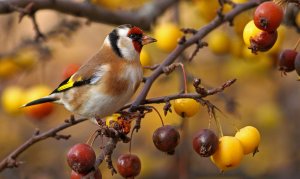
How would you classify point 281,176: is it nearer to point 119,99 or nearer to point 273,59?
point 273,59

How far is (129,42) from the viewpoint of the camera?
3121mm

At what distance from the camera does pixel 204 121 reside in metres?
5.43

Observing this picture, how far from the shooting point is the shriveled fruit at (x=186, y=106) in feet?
8.35

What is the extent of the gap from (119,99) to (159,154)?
2225 millimetres

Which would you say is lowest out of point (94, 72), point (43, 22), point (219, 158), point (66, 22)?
point (219, 158)

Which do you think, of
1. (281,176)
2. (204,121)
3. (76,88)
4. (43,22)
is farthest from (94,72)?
(43,22)

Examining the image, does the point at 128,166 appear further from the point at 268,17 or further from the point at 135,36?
the point at 135,36

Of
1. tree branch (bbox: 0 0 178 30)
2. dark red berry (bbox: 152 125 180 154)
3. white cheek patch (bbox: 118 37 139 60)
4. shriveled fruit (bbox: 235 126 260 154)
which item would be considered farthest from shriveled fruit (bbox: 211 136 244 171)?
tree branch (bbox: 0 0 178 30)

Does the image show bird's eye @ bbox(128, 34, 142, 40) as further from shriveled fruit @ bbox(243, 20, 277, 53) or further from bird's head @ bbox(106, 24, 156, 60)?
shriveled fruit @ bbox(243, 20, 277, 53)

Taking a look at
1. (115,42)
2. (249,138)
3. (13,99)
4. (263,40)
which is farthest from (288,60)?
(13,99)

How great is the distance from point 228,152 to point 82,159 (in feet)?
1.65

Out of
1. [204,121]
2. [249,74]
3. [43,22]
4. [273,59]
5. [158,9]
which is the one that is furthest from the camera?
[43,22]

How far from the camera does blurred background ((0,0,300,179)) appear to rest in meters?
3.88

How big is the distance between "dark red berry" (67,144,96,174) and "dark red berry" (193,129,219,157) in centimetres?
36
